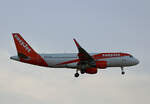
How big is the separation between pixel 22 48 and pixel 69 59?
999cm

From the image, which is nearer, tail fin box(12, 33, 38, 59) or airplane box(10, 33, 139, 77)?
airplane box(10, 33, 139, 77)

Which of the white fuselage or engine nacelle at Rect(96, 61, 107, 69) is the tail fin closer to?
the white fuselage

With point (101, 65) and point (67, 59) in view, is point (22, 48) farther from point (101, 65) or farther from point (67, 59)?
point (101, 65)

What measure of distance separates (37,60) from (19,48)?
446cm

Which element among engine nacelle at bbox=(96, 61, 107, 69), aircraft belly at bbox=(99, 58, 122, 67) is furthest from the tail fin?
aircraft belly at bbox=(99, 58, 122, 67)

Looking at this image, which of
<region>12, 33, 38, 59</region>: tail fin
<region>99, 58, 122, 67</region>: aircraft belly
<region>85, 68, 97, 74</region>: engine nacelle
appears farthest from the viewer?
<region>99, 58, 122, 67</region>: aircraft belly

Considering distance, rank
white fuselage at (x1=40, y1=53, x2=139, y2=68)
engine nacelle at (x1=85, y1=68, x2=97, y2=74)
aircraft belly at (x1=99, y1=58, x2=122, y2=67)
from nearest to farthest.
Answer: engine nacelle at (x1=85, y1=68, x2=97, y2=74)
white fuselage at (x1=40, y1=53, x2=139, y2=68)
aircraft belly at (x1=99, y1=58, x2=122, y2=67)

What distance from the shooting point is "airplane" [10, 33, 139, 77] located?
7031cm

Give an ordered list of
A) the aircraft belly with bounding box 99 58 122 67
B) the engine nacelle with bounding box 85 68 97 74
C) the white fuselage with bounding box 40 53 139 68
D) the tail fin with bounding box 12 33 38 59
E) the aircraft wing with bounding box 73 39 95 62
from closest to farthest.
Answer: the aircraft wing with bounding box 73 39 95 62 → the engine nacelle with bounding box 85 68 97 74 → the tail fin with bounding box 12 33 38 59 → the white fuselage with bounding box 40 53 139 68 → the aircraft belly with bounding box 99 58 122 67

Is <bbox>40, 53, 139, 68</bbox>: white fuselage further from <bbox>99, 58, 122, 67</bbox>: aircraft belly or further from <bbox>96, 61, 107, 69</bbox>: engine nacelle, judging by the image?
<bbox>96, 61, 107, 69</bbox>: engine nacelle

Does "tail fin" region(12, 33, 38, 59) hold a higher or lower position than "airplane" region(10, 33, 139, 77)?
higher

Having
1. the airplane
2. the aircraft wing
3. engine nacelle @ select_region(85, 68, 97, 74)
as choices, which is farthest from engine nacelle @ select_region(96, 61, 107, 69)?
the aircraft wing

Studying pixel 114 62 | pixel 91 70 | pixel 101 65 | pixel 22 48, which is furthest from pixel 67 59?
pixel 114 62

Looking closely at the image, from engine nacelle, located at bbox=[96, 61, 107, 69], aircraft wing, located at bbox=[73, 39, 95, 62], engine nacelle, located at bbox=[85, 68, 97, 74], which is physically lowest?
engine nacelle, located at bbox=[85, 68, 97, 74]
